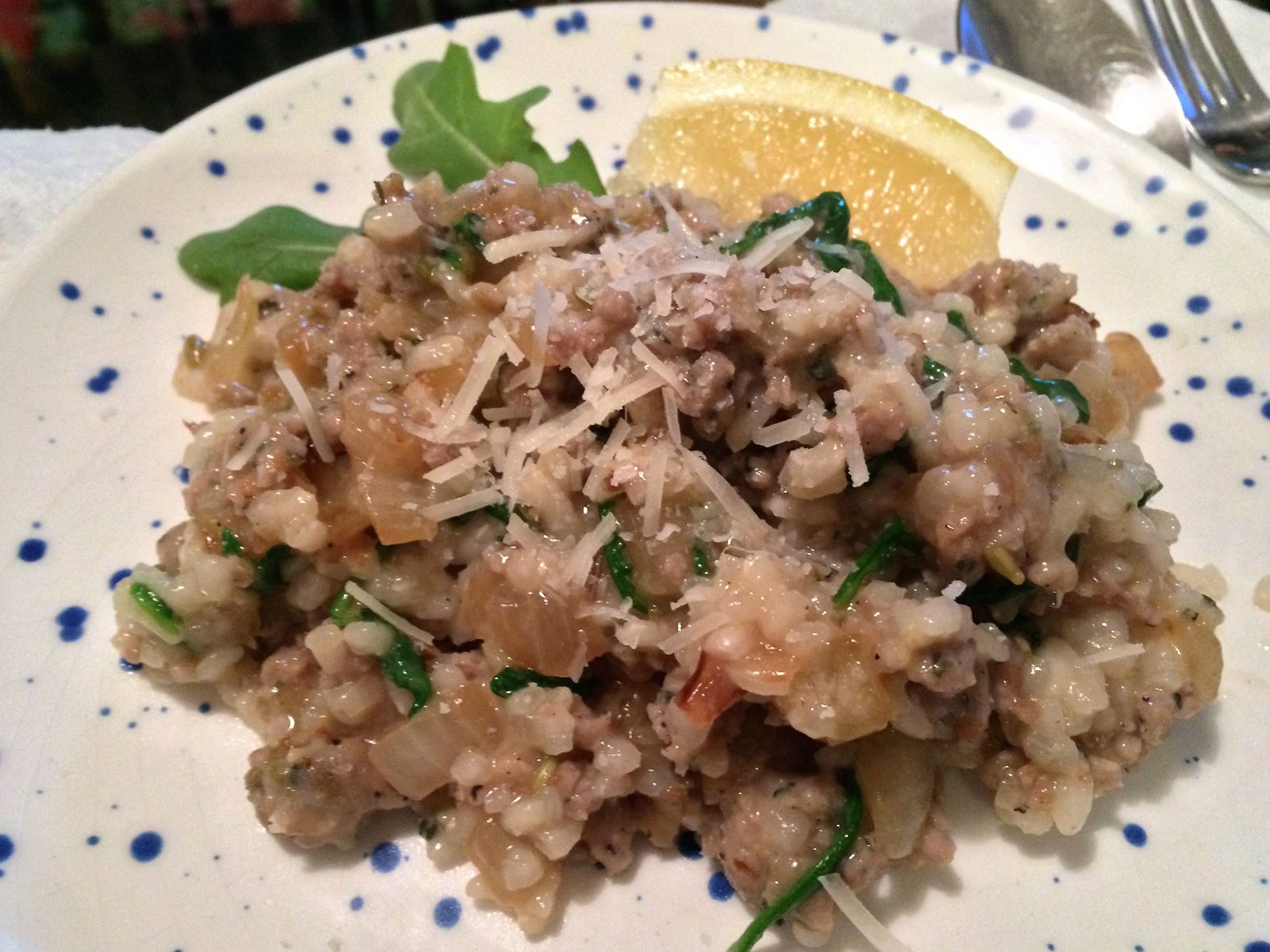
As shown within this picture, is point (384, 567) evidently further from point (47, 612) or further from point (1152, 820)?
point (1152, 820)

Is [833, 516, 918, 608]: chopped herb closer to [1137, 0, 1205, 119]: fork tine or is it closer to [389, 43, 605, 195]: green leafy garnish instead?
[389, 43, 605, 195]: green leafy garnish

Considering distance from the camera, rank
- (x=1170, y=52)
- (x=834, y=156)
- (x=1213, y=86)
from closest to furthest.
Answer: (x=834, y=156)
(x=1213, y=86)
(x=1170, y=52)

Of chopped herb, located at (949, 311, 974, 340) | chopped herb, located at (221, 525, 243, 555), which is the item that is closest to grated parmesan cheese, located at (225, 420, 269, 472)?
chopped herb, located at (221, 525, 243, 555)

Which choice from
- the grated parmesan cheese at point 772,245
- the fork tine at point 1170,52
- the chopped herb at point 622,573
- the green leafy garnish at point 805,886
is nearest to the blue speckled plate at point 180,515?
the green leafy garnish at point 805,886

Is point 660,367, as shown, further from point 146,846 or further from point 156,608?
point 146,846

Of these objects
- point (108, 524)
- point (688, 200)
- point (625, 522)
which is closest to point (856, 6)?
point (688, 200)

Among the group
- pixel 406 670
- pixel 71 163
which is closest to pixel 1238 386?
pixel 406 670

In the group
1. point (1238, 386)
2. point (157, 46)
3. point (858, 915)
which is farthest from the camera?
point (157, 46)

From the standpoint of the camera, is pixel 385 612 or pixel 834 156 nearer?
pixel 385 612
